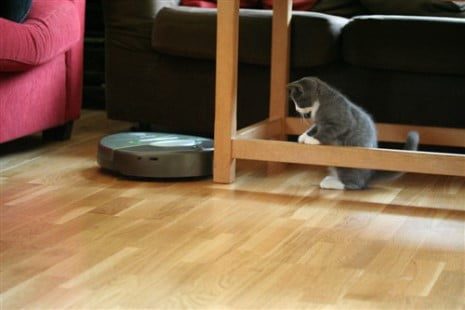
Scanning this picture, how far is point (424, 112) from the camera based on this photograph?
10.1 feet

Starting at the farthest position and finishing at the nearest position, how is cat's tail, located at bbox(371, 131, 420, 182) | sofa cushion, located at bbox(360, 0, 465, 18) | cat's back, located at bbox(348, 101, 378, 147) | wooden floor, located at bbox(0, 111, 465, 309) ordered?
sofa cushion, located at bbox(360, 0, 465, 18) → cat's tail, located at bbox(371, 131, 420, 182) → cat's back, located at bbox(348, 101, 378, 147) → wooden floor, located at bbox(0, 111, 465, 309)

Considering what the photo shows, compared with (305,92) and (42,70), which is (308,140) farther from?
(42,70)

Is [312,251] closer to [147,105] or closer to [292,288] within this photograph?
[292,288]

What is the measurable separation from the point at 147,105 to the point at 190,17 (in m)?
0.35

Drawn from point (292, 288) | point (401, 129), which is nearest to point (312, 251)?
point (292, 288)

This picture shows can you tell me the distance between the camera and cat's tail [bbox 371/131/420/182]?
2.79 m

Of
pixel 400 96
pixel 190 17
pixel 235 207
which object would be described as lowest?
pixel 235 207

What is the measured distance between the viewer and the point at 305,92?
2.73 metres

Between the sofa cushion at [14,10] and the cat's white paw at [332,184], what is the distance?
1029 millimetres

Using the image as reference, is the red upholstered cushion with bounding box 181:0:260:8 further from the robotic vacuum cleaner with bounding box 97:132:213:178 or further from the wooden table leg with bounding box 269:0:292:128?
the robotic vacuum cleaner with bounding box 97:132:213:178

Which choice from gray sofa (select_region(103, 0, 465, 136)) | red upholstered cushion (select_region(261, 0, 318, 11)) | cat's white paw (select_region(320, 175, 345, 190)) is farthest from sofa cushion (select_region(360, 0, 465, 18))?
cat's white paw (select_region(320, 175, 345, 190))

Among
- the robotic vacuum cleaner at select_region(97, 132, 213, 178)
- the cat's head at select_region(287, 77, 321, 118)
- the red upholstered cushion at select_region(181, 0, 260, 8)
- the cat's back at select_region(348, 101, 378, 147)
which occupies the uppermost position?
the red upholstered cushion at select_region(181, 0, 260, 8)

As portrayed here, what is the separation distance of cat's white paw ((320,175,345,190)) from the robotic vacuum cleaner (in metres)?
0.33

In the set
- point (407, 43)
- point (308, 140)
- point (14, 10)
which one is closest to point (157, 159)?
point (308, 140)
